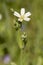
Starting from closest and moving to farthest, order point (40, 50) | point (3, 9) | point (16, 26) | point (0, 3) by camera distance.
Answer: point (16, 26) → point (40, 50) → point (3, 9) → point (0, 3)

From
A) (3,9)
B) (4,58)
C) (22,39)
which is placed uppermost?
(3,9)

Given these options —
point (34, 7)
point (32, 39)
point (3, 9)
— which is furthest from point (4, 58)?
point (34, 7)

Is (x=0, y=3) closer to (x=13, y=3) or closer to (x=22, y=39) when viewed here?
(x=13, y=3)

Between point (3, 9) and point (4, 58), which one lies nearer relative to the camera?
point (4, 58)

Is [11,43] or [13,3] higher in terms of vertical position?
[13,3]

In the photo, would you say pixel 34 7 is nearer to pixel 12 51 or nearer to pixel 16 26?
pixel 12 51

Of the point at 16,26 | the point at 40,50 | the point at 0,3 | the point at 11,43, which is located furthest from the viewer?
the point at 0,3
